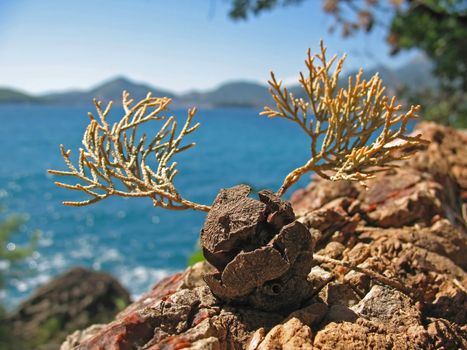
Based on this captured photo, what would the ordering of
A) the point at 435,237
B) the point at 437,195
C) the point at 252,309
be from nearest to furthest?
the point at 252,309
the point at 435,237
the point at 437,195

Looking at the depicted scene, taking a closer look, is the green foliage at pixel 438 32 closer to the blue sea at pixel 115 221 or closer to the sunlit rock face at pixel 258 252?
the sunlit rock face at pixel 258 252

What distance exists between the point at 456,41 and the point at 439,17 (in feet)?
3.06

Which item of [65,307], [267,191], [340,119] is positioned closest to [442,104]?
[65,307]

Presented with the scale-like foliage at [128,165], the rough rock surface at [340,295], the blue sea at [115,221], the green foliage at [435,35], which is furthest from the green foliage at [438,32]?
the blue sea at [115,221]

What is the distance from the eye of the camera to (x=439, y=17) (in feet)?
36.6

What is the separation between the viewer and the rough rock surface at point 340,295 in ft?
7.59

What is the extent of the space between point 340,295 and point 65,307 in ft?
35.4

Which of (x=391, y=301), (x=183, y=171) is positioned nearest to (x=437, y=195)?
(x=391, y=301)

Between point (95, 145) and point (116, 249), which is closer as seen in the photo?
point (95, 145)

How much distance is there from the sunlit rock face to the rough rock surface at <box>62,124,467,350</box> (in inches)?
0.4

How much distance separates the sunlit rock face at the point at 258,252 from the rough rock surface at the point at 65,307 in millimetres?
9625

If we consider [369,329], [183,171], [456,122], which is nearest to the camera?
[369,329]

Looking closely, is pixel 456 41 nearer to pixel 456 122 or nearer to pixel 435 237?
pixel 456 122

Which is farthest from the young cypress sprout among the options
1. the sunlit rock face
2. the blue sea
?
the blue sea
